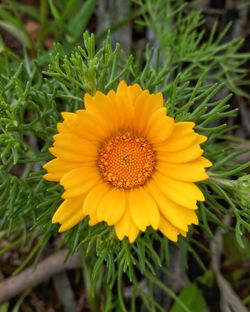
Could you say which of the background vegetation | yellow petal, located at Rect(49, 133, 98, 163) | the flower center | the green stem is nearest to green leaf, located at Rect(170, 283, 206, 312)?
the background vegetation

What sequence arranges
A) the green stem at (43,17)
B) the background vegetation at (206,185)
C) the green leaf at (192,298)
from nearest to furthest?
the background vegetation at (206,185), the green leaf at (192,298), the green stem at (43,17)

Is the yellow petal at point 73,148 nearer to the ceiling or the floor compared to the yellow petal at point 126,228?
nearer to the ceiling

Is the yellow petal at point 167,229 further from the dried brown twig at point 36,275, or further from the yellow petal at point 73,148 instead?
the dried brown twig at point 36,275

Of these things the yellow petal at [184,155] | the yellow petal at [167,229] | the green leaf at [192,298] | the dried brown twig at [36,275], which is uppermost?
the yellow petal at [184,155]

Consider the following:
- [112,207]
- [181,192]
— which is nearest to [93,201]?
[112,207]

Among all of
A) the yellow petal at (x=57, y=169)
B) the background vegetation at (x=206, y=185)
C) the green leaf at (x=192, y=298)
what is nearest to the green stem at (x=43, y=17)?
the background vegetation at (x=206, y=185)

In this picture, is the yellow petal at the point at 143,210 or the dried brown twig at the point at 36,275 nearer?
the yellow petal at the point at 143,210

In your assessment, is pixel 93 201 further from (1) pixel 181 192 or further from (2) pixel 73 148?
(1) pixel 181 192
